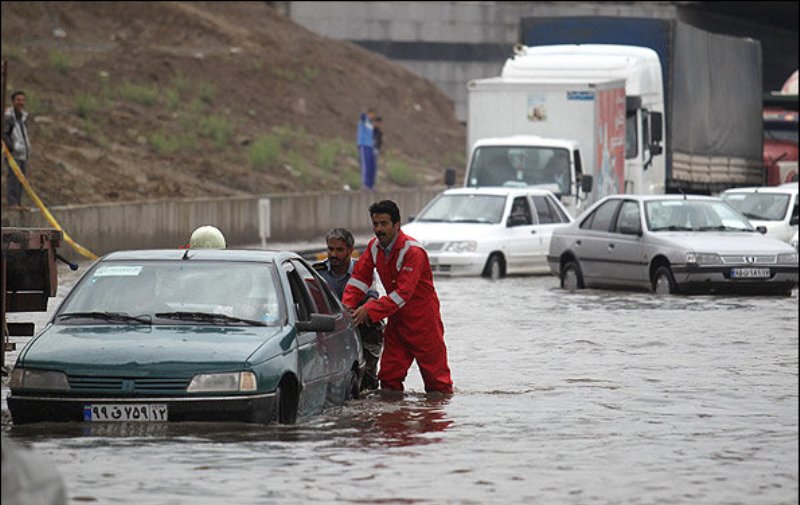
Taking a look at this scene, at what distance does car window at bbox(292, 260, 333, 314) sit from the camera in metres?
14.5

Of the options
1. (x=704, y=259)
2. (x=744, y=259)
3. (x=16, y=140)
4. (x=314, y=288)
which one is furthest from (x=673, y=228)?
(x=314, y=288)

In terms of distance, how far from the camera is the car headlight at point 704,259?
2744cm

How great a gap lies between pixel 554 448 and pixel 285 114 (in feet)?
152

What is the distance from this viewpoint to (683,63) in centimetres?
3731

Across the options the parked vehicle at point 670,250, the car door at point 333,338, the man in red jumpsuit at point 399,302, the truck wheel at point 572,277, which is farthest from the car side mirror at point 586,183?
the car door at point 333,338

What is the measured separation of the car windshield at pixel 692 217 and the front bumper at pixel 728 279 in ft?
Result: 3.28

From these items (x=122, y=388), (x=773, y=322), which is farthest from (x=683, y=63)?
(x=122, y=388)

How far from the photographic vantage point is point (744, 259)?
27.4m

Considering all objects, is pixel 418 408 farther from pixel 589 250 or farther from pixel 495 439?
pixel 589 250

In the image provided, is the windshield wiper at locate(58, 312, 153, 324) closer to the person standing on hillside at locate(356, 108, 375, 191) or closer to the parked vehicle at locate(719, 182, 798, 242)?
the parked vehicle at locate(719, 182, 798, 242)

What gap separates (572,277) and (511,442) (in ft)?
52.9

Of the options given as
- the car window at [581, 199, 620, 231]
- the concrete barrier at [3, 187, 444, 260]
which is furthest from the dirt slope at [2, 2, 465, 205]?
the car window at [581, 199, 620, 231]

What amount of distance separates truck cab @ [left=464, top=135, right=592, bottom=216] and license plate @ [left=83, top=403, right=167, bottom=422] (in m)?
21.4

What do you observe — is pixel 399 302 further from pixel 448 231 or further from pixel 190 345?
pixel 448 231
